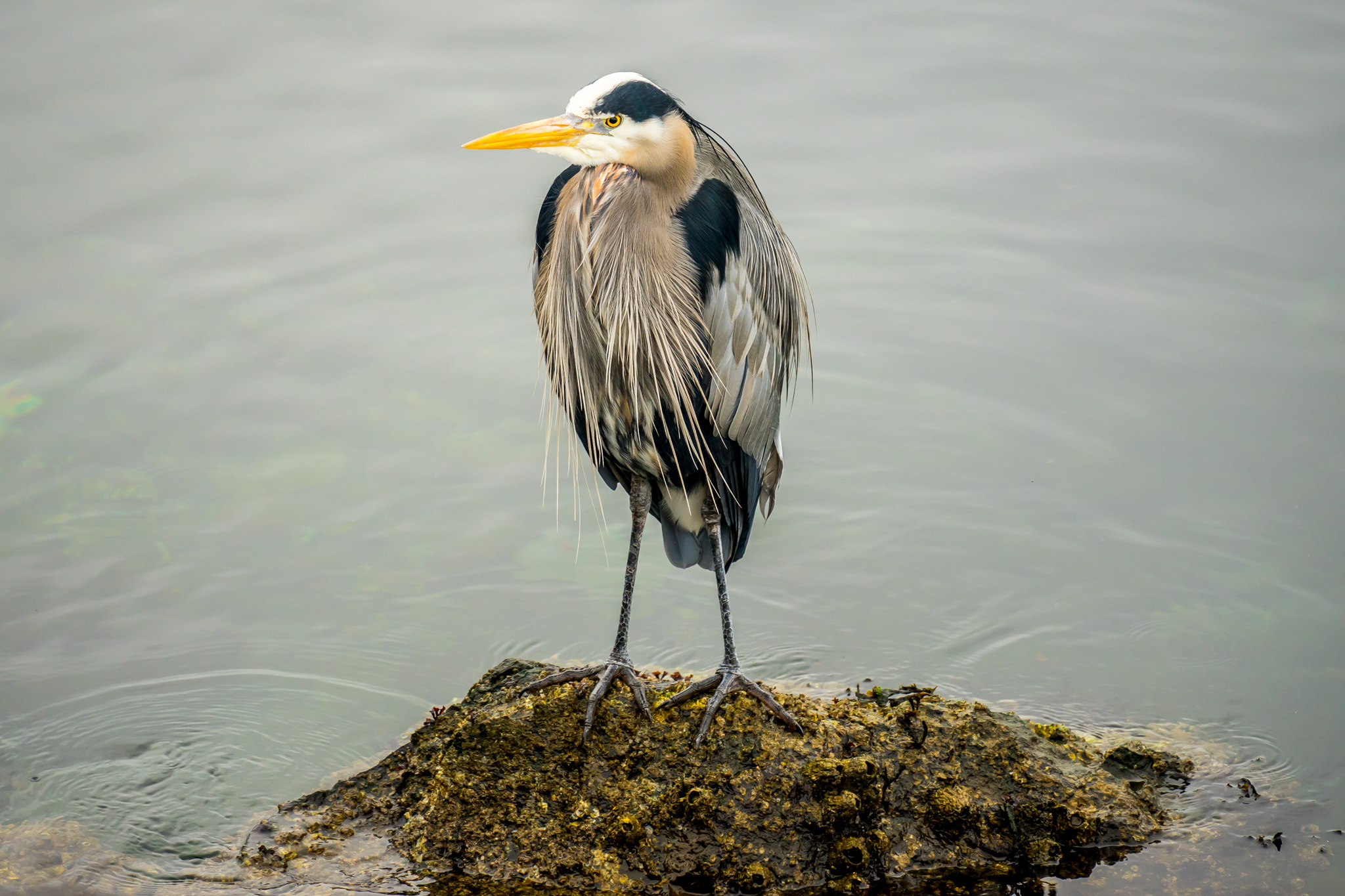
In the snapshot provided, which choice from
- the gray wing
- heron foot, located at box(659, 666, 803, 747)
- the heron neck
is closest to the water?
heron foot, located at box(659, 666, 803, 747)

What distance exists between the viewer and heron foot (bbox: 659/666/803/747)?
4.04 metres

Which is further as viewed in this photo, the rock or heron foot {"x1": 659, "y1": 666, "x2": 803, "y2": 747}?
heron foot {"x1": 659, "y1": 666, "x2": 803, "y2": 747}

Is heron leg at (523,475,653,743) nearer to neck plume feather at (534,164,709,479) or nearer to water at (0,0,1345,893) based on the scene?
neck plume feather at (534,164,709,479)

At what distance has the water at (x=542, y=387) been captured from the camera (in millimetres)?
5398

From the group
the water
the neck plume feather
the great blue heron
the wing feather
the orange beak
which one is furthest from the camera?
the water

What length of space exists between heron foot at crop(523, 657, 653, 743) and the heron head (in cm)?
161

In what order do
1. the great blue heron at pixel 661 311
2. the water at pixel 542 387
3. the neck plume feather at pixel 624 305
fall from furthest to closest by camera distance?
the water at pixel 542 387 → the neck plume feather at pixel 624 305 → the great blue heron at pixel 661 311

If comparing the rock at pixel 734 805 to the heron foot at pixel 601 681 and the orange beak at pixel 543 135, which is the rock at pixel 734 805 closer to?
the heron foot at pixel 601 681

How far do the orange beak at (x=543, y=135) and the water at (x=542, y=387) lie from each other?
2.44 metres

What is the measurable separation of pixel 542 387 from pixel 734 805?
3774 mm

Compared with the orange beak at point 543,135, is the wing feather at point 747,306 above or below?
below

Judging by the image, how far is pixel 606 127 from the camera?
3748mm

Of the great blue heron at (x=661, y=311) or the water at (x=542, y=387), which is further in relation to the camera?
the water at (x=542, y=387)

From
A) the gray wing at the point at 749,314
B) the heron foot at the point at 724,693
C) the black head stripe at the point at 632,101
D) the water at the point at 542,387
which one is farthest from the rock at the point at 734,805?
the black head stripe at the point at 632,101
